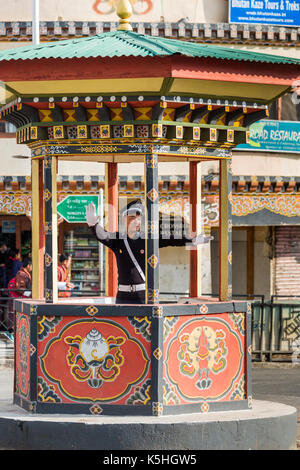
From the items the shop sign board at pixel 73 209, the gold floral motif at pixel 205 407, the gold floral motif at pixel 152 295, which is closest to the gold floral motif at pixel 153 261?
the gold floral motif at pixel 152 295

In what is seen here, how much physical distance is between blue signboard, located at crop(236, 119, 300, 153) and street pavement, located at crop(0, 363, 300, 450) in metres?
7.41

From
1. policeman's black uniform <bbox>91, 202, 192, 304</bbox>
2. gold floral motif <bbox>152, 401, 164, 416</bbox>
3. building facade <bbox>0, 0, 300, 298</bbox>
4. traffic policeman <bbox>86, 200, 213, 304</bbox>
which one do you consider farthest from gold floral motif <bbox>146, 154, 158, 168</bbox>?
building facade <bbox>0, 0, 300, 298</bbox>

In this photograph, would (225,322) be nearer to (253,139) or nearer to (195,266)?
(195,266)

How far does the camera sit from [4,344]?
1803 cm

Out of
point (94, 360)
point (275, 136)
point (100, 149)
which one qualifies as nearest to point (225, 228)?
point (100, 149)

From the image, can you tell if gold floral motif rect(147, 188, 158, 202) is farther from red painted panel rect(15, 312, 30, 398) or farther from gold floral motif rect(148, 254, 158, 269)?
red painted panel rect(15, 312, 30, 398)

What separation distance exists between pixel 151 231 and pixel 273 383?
6.90m

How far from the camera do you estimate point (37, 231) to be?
10.1m

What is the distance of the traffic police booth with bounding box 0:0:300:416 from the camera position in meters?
8.99

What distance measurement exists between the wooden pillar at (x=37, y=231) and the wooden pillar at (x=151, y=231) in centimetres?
138

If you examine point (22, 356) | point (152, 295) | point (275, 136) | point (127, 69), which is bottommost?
point (22, 356)

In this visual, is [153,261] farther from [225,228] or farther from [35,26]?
[35,26]

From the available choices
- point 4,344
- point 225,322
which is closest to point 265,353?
point 4,344

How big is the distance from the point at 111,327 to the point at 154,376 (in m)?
0.60
